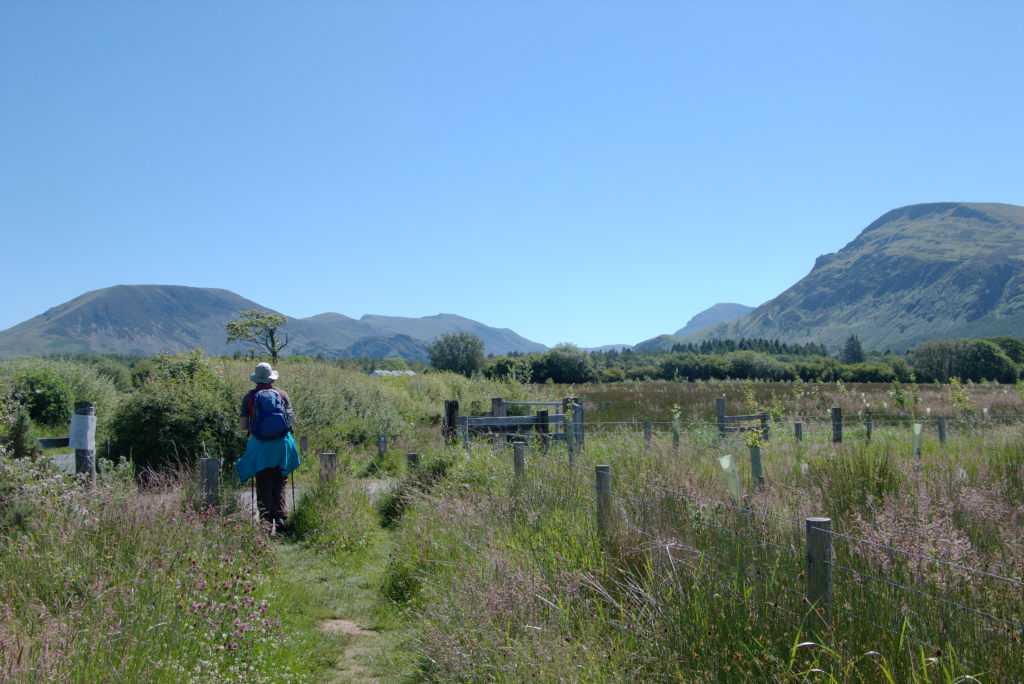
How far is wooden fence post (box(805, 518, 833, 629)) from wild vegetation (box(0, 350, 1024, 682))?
68 millimetres

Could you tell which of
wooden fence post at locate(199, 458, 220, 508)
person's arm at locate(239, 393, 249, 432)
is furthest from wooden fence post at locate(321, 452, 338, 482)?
wooden fence post at locate(199, 458, 220, 508)

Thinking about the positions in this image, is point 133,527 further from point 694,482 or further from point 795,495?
point 795,495

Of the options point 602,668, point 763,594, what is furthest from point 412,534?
point 763,594

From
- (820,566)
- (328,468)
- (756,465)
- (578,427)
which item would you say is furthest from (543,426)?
(820,566)

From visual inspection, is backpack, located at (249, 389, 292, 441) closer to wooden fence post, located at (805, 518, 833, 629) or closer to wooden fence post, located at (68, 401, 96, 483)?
wooden fence post, located at (68, 401, 96, 483)

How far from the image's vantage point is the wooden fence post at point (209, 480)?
6297mm

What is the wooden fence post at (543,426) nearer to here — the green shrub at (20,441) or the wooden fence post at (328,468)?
the wooden fence post at (328,468)

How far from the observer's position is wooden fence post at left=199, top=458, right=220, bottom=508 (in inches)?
248

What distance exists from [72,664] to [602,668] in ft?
7.92

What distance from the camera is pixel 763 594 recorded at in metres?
3.15

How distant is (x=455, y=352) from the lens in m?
82.1

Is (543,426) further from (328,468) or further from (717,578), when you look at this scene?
(717,578)

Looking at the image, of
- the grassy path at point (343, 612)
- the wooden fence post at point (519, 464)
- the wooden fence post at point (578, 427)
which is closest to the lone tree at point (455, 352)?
the wooden fence post at point (578, 427)

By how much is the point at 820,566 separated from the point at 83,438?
609 cm
